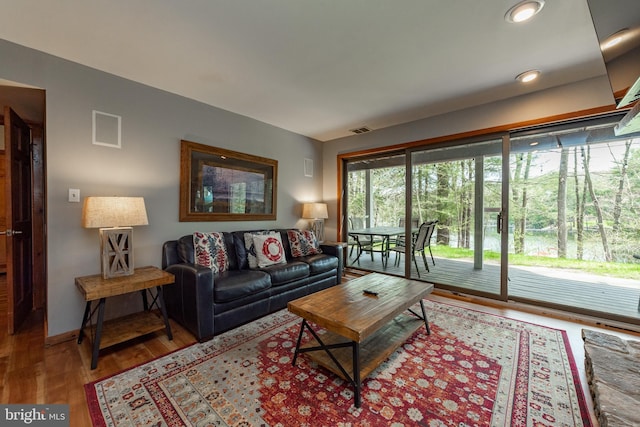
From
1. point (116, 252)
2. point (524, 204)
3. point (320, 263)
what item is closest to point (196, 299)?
point (116, 252)

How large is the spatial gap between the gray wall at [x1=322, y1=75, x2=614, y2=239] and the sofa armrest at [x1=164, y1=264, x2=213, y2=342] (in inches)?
112

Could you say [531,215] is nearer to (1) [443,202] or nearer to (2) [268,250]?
(1) [443,202]

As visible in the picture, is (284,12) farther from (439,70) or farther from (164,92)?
(164,92)

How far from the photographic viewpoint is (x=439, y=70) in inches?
93.4

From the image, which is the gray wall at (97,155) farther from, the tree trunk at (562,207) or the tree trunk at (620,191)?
the tree trunk at (620,191)

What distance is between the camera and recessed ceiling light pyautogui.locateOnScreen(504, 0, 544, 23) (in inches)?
61.6

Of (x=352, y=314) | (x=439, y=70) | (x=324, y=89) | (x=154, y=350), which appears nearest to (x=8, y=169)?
(x=154, y=350)

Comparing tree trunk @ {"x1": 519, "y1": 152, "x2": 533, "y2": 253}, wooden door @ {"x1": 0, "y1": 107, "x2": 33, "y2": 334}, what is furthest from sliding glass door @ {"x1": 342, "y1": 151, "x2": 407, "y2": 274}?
wooden door @ {"x1": 0, "y1": 107, "x2": 33, "y2": 334}

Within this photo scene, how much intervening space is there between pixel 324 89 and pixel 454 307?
115 inches

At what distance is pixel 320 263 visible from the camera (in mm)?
3303

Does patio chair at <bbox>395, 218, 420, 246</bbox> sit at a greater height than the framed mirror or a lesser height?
lesser

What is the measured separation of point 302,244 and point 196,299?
1686 mm

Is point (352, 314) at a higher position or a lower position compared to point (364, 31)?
lower

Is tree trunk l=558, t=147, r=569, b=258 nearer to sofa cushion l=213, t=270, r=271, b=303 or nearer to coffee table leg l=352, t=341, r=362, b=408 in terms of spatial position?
coffee table leg l=352, t=341, r=362, b=408
